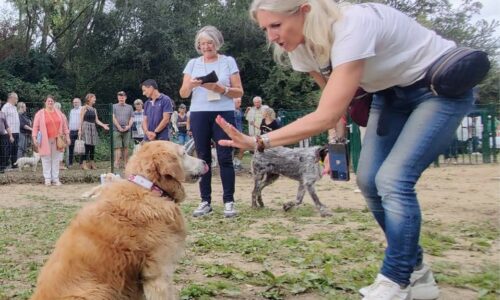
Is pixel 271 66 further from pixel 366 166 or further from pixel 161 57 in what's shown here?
pixel 366 166

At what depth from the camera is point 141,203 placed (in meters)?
2.99

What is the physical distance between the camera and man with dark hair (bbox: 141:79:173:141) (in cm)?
880

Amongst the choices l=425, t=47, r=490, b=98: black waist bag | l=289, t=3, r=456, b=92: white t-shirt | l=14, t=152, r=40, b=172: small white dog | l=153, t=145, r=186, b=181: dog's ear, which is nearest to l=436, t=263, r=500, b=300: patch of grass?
l=425, t=47, r=490, b=98: black waist bag

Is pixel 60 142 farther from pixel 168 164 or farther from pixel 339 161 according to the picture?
pixel 339 161

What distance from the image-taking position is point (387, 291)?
2727mm

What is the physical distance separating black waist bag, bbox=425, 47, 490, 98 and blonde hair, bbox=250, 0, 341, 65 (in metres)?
0.58

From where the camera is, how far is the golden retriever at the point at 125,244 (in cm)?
255

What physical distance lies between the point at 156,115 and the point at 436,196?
4908 mm

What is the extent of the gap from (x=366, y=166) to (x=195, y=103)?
3450 millimetres

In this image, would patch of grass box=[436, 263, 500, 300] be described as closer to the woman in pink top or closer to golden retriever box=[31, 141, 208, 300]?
golden retriever box=[31, 141, 208, 300]

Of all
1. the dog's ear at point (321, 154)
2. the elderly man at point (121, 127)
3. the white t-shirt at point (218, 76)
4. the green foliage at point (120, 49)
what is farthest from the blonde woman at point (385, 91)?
the green foliage at point (120, 49)

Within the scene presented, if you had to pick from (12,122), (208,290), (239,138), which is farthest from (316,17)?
(12,122)

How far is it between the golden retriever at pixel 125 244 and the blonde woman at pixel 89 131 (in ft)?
34.2

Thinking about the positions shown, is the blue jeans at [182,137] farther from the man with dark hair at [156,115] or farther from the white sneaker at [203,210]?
the white sneaker at [203,210]
